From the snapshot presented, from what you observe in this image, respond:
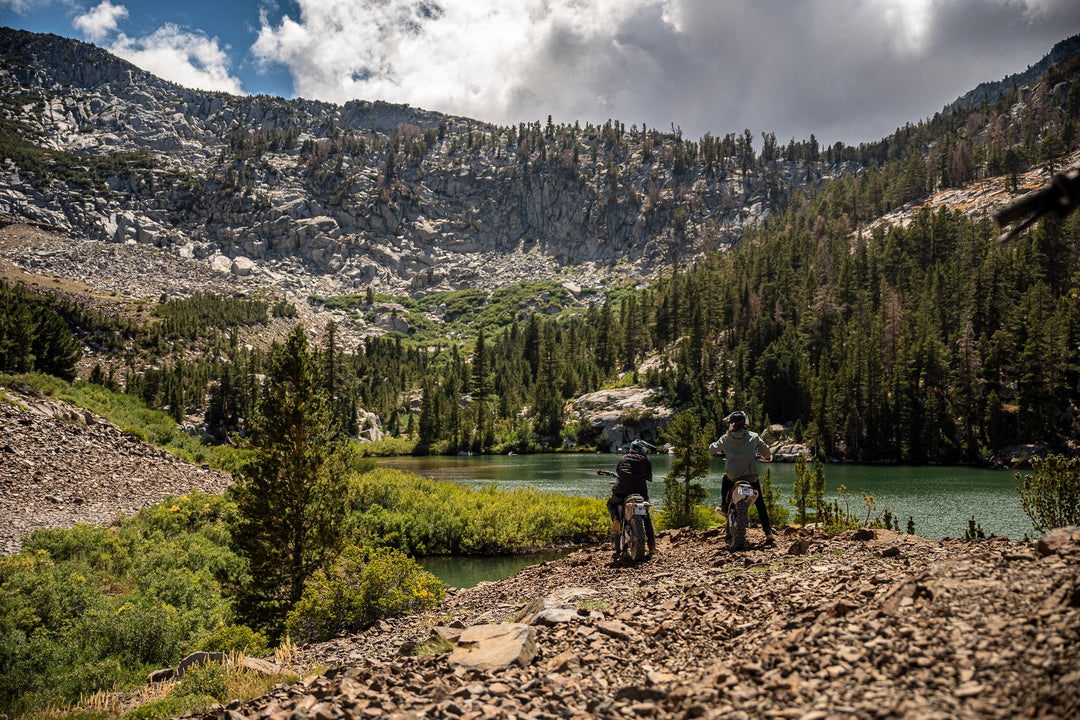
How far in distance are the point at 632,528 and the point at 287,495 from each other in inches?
394

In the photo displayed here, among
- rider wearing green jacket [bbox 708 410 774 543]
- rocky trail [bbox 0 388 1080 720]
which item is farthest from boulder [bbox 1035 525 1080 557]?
rider wearing green jacket [bbox 708 410 774 543]

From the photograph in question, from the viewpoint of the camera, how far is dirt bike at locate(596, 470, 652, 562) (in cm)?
1282

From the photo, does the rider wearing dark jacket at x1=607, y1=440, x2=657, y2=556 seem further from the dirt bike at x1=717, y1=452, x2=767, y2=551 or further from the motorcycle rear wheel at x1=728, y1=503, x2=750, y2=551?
the motorcycle rear wheel at x1=728, y1=503, x2=750, y2=551

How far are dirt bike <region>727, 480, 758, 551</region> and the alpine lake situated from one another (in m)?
4.56

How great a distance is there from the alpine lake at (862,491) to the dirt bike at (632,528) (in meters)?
5.31

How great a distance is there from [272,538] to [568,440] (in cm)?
9926

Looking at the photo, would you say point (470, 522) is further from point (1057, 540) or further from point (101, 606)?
point (1057, 540)

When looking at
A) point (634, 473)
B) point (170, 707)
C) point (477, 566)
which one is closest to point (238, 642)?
point (170, 707)

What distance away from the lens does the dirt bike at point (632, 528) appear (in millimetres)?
12820

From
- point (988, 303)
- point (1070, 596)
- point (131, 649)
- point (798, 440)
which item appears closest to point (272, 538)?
point (131, 649)

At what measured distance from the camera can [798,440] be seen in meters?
91.3

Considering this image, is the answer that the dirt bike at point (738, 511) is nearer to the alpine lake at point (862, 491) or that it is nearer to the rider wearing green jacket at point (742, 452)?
the rider wearing green jacket at point (742, 452)

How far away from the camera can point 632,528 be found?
13.2 m

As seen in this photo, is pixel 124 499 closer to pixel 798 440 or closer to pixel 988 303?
pixel 798 440
